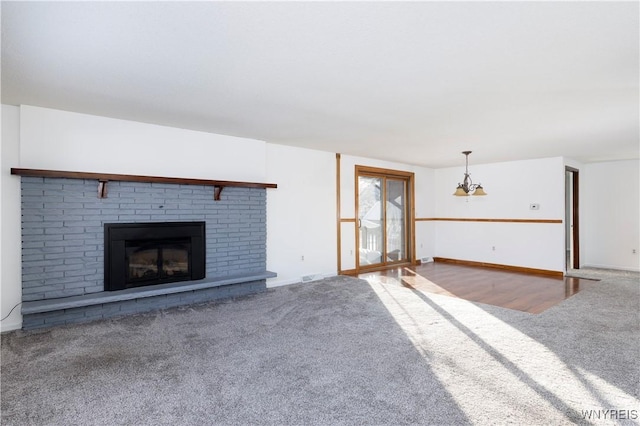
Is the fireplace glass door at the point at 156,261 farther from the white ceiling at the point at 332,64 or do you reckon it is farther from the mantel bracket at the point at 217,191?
the white ceiling at the point at 332,64

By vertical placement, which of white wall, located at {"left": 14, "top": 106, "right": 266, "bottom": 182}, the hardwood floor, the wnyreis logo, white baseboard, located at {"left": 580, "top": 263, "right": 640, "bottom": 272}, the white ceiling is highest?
the white ceiling

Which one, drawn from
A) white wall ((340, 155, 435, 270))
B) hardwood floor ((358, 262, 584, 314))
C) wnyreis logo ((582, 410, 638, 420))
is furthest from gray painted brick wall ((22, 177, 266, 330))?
wnyreis logo ((582, 410, 638, 420))

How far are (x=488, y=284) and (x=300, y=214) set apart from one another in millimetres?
3266

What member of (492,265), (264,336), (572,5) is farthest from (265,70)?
(492,265)

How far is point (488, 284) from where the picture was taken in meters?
5.61

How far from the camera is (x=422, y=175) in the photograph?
321 inches

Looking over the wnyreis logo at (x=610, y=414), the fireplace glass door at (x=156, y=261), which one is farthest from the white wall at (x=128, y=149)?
the wnyreis logo at (x=610, y=414)

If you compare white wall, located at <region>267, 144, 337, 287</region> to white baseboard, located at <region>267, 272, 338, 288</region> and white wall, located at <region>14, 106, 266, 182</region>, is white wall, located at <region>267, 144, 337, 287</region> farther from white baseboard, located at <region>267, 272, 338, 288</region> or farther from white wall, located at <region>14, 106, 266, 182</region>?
white wall, located at <region>14, 106, 266, 182</region>

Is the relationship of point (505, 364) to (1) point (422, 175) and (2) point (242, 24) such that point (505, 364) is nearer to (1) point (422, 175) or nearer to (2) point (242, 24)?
(2) point (242, 24)

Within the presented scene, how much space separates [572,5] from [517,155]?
5249 millimetres

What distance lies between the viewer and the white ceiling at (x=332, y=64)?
1896 mm

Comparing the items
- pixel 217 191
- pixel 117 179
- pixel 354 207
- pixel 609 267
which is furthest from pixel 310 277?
pixel 609 267

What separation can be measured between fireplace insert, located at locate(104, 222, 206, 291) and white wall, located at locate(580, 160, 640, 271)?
777 centimetres

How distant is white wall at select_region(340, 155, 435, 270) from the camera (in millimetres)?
6496
